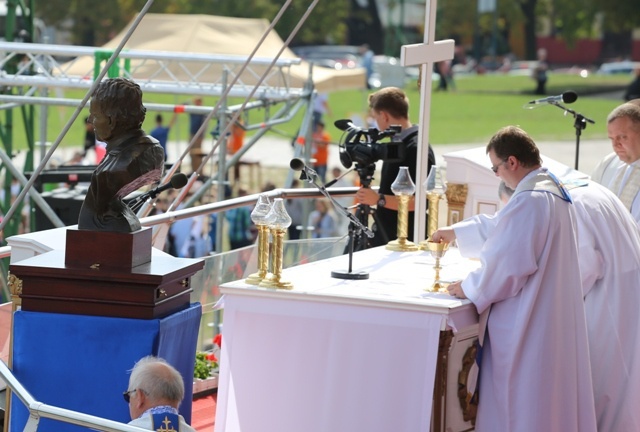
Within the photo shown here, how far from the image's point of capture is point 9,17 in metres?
13.8

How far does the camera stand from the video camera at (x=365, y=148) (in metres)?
6.85

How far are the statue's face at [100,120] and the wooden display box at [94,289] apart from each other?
55 cm

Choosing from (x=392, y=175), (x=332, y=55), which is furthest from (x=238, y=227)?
(x=332, y=55)

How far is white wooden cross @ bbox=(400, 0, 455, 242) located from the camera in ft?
23.0

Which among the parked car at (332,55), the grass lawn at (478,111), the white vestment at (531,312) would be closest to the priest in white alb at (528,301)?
the white vestment at (531,312)

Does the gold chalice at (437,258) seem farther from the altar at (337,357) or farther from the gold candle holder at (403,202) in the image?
the gold candle holder at (403,202)

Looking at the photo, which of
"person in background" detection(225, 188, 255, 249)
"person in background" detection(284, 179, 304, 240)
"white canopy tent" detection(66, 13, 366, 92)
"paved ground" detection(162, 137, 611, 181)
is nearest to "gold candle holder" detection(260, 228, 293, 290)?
"person in background" detection(284, 179, 304, 240)

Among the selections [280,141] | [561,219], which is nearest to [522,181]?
[561,219]

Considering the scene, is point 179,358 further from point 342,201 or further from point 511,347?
point 342,201

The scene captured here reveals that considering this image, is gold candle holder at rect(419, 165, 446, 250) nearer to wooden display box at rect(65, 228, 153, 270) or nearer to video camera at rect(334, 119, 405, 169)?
video camera at rect(334, 119, 405, 169)

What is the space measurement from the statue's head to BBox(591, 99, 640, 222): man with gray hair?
2828 millimetres

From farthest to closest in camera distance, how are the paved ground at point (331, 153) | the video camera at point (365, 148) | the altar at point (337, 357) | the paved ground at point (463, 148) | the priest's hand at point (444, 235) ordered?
1. the paved ground at point (463, 148)
2. the paved ground at point (331, 153)
3. the video camera at point (365, 148)
4. the priest's hand at point (444, 235)
5. the altar at point (337, 357)

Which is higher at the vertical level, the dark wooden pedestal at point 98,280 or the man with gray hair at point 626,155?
the man with gray hair at point 626,155

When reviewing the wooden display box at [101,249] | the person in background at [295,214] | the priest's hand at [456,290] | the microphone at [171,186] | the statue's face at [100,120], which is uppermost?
the statue's face at [100,120]
